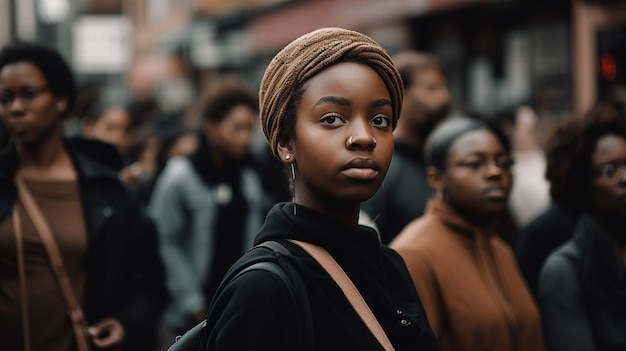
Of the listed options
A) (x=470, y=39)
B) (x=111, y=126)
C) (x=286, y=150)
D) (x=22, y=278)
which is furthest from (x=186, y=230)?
(x=470, y=39)

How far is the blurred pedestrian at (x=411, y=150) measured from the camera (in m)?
5.64

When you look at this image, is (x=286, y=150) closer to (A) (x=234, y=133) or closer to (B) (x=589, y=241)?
(B) (x=589, y=241)

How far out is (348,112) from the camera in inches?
104

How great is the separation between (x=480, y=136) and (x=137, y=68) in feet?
90.3

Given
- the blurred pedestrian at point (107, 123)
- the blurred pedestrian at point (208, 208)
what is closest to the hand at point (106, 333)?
the blurred pedestrian at point (208, 208)

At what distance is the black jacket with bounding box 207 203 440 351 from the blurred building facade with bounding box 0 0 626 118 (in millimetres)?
3304

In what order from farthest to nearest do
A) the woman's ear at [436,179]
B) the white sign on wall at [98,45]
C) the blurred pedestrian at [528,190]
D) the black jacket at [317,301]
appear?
the white sign on wall at [98,45], the blurred pedestrian at [528,190], the woman's ear at [436,179], the black jacket at [317,301]

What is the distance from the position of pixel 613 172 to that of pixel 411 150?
1618mm

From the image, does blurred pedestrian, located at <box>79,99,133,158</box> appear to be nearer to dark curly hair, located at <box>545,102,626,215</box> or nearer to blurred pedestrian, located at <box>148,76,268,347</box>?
blurred pedestrian, located at <box>148,76,268,347</box>

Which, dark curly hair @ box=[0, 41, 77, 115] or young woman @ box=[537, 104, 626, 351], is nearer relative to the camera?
young woman @ box=[537, 104, 626, 351]

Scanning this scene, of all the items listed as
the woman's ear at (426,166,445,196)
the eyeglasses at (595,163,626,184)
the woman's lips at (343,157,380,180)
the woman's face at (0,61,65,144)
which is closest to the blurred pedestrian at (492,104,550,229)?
the woman's ear at (426,166,445,196)

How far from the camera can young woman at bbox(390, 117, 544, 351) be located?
13.8ft

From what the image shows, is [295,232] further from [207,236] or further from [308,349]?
[207,236]

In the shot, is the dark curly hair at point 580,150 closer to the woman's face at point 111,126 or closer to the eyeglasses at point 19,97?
the eyeglasses at point 19,97
